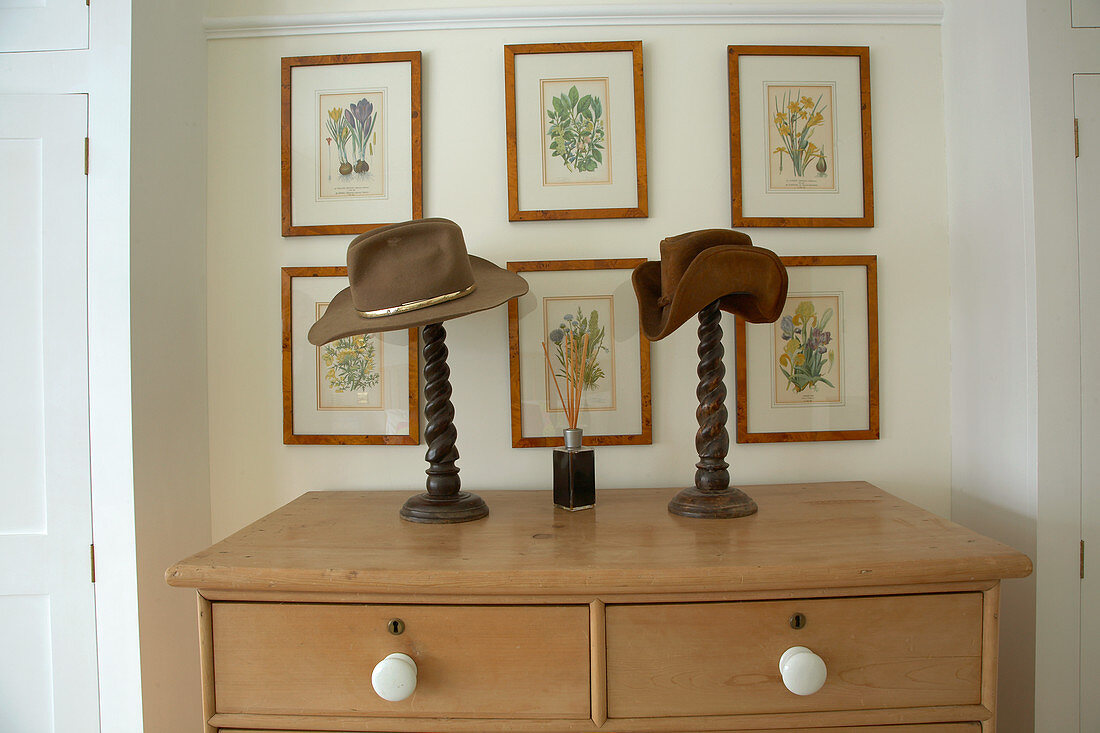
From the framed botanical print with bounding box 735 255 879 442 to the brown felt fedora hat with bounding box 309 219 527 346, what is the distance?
2.94 feet

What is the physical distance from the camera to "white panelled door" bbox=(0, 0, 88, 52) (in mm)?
1553

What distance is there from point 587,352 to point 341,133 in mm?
1020

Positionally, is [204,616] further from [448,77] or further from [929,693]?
[448,77]

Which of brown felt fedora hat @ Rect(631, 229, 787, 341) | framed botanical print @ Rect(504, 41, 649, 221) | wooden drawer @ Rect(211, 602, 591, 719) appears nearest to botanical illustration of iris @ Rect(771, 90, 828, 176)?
framed botanical print @ Rect(504, 41, 649, 221)

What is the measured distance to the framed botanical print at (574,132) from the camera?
5.87ft

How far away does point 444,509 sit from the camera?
4.80 feet

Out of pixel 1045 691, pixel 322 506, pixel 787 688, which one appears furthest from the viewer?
pixel 322 506

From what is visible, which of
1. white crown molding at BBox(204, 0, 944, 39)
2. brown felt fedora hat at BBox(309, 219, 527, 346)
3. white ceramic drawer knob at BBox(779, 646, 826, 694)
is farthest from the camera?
white crown molding at BBox(204, 0, 944, 39)

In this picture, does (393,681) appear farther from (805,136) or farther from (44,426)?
(805,136)

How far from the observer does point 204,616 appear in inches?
46.5

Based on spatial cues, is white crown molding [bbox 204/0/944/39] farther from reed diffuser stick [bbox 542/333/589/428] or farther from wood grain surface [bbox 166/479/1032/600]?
wood grain surface [bbox 166/479/1032/600]

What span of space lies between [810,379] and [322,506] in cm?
149

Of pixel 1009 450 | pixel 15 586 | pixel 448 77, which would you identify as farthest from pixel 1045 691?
pixel 15 586

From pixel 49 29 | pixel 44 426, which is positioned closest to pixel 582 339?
pixel 44 426
